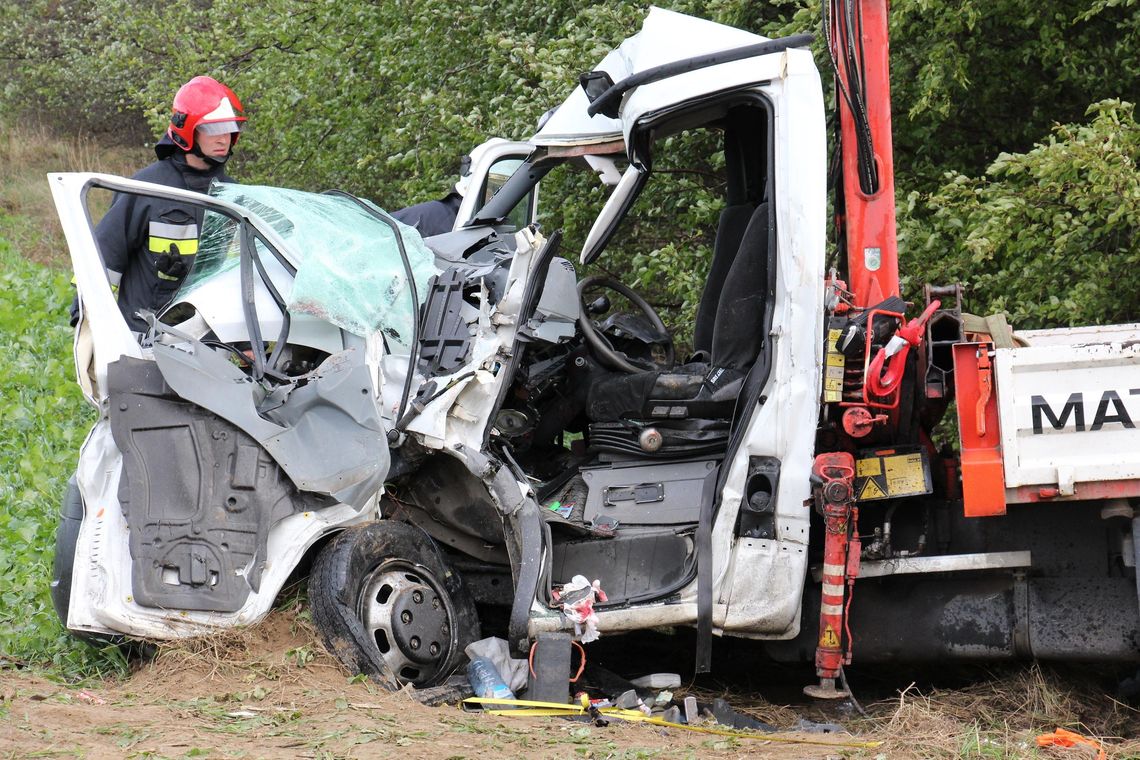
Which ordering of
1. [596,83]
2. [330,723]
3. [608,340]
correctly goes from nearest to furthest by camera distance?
[330,723]
[596,83]
[608,340]

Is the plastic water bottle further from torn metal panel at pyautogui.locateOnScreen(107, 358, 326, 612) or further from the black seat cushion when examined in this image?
the black seat cushion

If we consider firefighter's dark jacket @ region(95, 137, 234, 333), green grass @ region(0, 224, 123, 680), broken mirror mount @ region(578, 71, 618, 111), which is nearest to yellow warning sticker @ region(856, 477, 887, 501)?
broken mirror mount @ region(578, 71, 618, 111)

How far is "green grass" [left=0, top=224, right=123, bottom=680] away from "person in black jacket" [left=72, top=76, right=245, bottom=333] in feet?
4.07

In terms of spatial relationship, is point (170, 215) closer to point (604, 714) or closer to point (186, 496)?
point (186, 496)

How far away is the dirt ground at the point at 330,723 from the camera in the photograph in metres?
3.76

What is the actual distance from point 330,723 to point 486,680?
85cm

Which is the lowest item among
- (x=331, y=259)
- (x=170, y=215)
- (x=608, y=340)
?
(x=608, y=340)

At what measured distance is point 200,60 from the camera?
524 inches

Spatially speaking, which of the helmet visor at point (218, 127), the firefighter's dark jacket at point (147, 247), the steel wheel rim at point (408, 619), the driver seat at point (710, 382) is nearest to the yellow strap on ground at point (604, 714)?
the steel wheel rim at point (408, 619)

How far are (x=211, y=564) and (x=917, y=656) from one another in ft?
8.67

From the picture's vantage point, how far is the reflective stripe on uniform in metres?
5.78

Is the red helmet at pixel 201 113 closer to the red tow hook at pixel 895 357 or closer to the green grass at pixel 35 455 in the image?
the green grass at pixel 35 455

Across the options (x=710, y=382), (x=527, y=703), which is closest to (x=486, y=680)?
(x=527, y=703)

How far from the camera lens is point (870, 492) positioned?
4.82m
